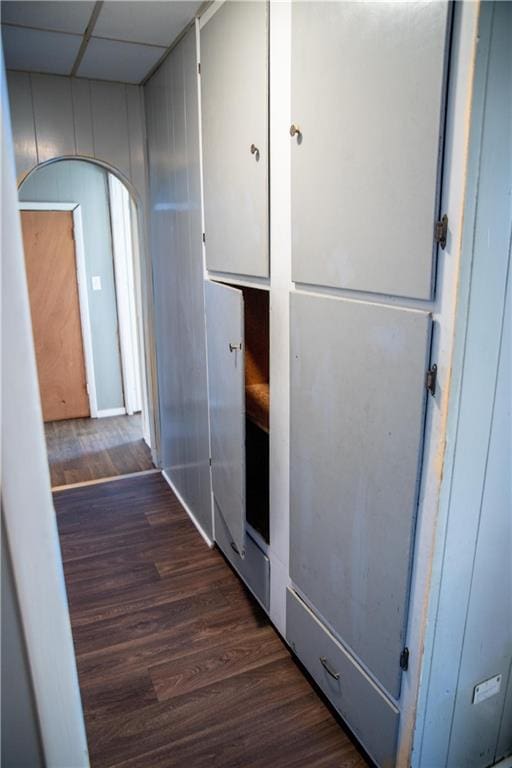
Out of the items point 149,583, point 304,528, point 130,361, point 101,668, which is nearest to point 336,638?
point 304,528

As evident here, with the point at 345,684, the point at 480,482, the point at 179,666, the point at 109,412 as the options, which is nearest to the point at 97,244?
the point at 109,412

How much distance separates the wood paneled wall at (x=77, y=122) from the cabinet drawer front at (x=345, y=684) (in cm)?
256

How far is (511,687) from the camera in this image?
4.77 feet

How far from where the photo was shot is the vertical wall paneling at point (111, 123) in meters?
3.00

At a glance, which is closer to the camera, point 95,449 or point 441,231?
point 441,231

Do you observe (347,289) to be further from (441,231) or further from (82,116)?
(82,116)

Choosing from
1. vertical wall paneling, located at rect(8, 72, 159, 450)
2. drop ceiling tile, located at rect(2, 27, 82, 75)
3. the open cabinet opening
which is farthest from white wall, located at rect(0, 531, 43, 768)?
vertical wall paneling, located at rect(8, 72, 159, 450)

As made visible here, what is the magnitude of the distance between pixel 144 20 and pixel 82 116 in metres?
0.99

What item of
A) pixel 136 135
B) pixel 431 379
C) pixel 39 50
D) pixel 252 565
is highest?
pixel 39 50

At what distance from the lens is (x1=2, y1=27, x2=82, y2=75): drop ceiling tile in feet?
7.54

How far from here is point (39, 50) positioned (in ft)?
8.14

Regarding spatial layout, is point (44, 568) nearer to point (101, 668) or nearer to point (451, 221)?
point (451, 221)

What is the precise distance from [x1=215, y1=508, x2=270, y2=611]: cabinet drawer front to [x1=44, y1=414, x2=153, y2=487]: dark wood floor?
1.33 meters

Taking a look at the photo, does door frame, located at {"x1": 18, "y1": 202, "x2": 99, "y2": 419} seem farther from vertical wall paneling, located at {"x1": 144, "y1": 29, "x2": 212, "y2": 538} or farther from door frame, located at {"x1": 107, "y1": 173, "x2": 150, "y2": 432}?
vertical wall paneling, located at {"x1": 144, "y1": 29, "x2": 212, "y2": 538}
